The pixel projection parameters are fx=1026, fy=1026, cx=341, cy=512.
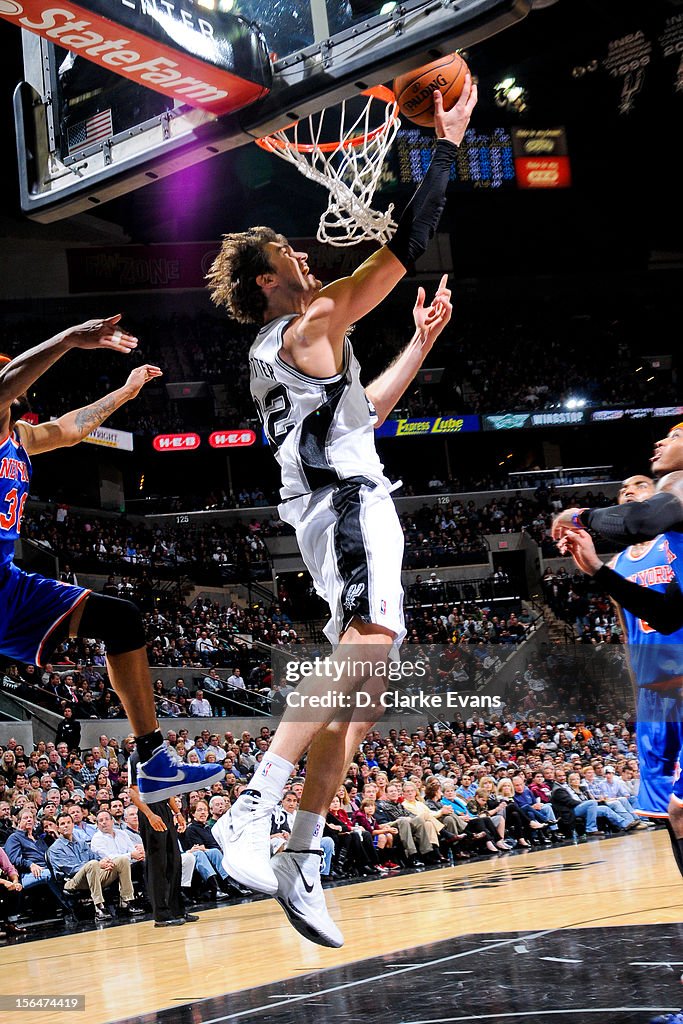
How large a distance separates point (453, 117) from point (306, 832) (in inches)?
102

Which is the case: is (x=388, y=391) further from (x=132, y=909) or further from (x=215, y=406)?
(x=215, y=406)

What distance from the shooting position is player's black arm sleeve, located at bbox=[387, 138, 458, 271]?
3521 millimetres

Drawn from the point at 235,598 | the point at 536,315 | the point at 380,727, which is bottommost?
the point at 380,727

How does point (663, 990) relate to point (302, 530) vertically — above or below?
below

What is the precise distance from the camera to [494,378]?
28.0 metres

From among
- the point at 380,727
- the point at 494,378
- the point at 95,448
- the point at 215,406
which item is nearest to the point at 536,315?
the point at 494,378

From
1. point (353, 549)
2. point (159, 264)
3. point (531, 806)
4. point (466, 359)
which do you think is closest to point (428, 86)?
point (353, 549)

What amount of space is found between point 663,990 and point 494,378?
24.1 m

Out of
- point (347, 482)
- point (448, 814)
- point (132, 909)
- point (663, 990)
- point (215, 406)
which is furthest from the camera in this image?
point (215, 406)

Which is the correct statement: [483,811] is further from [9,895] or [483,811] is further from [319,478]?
[319,478]

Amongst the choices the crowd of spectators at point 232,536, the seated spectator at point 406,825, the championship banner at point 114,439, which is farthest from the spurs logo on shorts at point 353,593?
the championship banner at point 114,439

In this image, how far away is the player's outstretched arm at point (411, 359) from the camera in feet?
14.0

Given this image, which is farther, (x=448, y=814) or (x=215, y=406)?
(x=215, y=406)

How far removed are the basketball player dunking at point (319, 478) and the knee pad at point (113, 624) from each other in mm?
732
